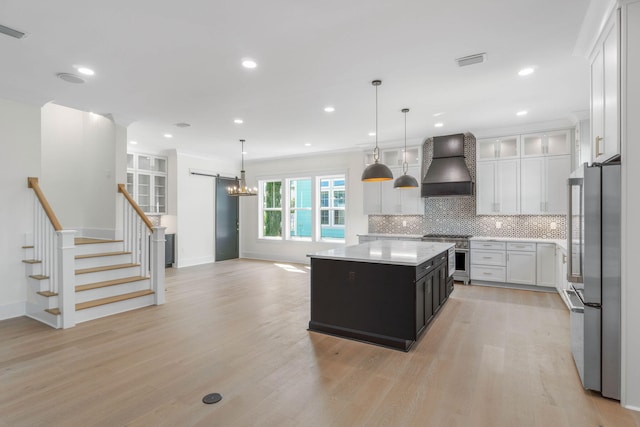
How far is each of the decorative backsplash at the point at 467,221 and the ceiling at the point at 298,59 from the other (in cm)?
129

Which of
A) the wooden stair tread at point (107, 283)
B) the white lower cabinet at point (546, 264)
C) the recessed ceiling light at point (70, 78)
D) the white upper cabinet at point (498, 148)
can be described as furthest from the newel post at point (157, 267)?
the white lower cabinet at point (546, 264)

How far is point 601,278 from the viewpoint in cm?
232

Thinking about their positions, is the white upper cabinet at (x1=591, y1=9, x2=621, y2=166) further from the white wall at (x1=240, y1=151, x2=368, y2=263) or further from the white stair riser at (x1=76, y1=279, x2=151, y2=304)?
the white stair riser at (x1=76, y1=279, x2=151, y2=304)

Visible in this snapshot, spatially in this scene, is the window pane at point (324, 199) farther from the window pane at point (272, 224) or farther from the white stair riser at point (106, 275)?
the white stair riser at point (106, 275)

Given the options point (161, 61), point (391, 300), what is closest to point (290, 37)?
point (161, 61)

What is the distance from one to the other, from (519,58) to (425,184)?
3.34m

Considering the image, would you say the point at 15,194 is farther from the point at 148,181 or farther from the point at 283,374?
the point at 283,374

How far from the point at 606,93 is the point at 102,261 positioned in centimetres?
590

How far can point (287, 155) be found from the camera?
28.3 feet

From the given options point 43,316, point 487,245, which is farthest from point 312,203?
point 43,316

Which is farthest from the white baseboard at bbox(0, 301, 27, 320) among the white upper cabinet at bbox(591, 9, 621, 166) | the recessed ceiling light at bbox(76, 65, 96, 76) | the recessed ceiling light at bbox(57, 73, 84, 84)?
the white upper cabinet at bbox(591, 9, 621, 166)

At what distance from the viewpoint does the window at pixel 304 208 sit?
329 inches

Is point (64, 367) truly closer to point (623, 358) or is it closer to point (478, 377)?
point (478, 377)

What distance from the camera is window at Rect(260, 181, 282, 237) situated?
30.3ft
